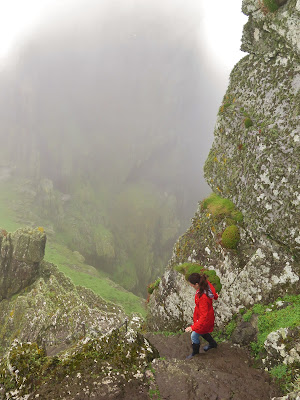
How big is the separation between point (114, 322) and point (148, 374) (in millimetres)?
34335

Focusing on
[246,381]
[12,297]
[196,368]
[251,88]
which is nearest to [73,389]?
[196,368]

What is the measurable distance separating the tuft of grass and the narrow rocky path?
9.92 m

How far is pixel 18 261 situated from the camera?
3182 inches

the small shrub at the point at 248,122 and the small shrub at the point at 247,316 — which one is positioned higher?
the small shrub at the point at 248,122

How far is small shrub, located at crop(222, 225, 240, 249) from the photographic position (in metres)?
18.8

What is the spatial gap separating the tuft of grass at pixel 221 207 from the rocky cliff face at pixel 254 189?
3.8 inches

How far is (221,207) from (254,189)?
11.8ft

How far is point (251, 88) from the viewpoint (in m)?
22.5

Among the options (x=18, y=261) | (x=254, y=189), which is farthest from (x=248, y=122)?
(x=18, y=261)

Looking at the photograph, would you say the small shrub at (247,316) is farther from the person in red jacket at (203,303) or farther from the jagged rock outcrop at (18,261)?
the jagged rock outcrop at (18,261)

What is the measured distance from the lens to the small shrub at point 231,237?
18.8m

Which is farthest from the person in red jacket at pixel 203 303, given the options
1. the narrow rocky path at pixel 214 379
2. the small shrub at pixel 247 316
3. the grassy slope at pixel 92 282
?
the grassy slope at pixel 92 282

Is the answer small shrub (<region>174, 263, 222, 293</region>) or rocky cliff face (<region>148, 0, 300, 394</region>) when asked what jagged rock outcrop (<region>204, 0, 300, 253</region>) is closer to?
rocky cliff face (<region>148, 0, 300, 394</region>)

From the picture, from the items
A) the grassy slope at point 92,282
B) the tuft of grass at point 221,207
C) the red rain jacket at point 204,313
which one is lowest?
the grassy slope at point 92,282
